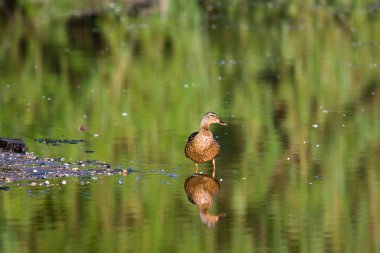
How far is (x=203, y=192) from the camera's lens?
1272 cm

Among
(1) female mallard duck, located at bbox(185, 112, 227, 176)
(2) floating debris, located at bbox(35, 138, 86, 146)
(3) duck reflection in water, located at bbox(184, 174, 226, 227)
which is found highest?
(2) floating debris, located at bbox(35, 138, 86, 146)

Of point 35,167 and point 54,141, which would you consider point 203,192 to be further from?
point 54,141

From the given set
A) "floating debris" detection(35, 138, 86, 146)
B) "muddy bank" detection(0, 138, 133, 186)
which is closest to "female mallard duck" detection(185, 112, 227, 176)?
"muddy bank" detection(0, 138, 133, 186)

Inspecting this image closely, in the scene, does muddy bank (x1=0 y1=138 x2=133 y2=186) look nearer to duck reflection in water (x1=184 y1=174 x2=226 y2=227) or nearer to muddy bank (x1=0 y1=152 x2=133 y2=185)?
muddy bank (x1=0 y1=152 x2=133 y2=185)

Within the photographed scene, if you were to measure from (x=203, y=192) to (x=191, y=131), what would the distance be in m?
4.41

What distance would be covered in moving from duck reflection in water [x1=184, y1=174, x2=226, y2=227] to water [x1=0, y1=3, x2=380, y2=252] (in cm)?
9

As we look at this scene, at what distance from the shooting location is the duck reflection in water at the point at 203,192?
1152cm

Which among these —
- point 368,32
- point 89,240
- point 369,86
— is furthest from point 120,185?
point 368,32

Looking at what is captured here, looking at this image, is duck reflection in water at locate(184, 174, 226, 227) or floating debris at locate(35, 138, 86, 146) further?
floating debris at locate(35, 138, 86, 146)

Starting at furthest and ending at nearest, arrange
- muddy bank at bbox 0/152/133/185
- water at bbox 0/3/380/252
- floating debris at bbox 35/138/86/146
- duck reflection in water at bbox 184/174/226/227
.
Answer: floating debris at bbox 35/138/86/146, muddy bank at bbox 0/152/133/185, duck reflection in water at bbox 184/174/226/227, water at bbox 0/3/380/252

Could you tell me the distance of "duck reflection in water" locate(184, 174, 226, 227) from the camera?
1152 centimetres

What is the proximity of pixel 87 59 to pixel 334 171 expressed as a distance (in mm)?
14184

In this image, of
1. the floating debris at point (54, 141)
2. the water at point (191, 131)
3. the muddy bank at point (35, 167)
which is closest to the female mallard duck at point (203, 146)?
the water at point (191, 131)

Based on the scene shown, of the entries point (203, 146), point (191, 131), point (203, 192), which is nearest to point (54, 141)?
point (191, 131)
